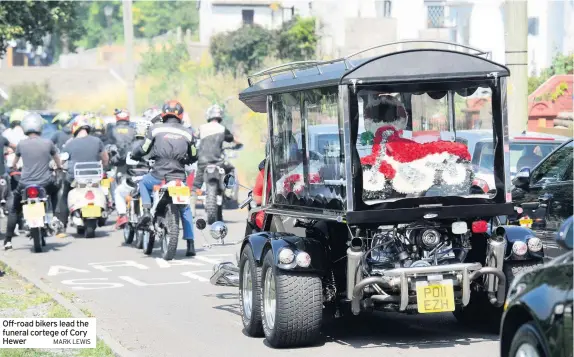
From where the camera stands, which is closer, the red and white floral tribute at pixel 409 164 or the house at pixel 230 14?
the red and white floral tribute at pixel 409 164

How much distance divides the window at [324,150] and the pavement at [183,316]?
4.00 ft

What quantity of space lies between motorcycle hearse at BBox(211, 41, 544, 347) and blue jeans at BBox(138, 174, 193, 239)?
6073 mm

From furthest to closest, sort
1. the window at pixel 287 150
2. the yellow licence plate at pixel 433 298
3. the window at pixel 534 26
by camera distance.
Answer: the window at pixel 534 26 < the window at pixel 287 150 < the yellow licence plate at pixel 433 298

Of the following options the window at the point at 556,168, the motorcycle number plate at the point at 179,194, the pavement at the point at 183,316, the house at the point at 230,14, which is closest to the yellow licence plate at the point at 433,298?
the pavement at the point at 183,316

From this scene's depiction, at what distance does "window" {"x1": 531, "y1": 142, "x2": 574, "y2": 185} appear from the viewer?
41.1 feet

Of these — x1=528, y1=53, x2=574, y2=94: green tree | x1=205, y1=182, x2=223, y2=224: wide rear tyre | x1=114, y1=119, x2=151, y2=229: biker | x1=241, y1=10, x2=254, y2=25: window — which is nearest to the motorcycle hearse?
x1=114, y1=119, x2=151, y2=229: biker

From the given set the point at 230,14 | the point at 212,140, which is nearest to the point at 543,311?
the point at 212,140

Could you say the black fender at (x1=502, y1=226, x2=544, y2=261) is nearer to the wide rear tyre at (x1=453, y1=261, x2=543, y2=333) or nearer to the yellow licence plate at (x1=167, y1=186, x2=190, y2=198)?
the wide rear tyre at (x1=453, y1=261, x2=543, y2=333)

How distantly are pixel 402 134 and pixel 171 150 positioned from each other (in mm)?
6824

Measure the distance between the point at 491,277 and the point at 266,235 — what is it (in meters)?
1.91

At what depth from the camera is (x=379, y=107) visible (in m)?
9.44

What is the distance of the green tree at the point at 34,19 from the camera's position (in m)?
28.2

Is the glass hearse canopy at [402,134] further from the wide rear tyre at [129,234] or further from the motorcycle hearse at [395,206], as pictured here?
the wide rear tyre at [129,234]

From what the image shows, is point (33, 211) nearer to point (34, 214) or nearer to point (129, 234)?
point (34, 214)
